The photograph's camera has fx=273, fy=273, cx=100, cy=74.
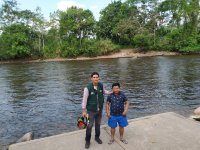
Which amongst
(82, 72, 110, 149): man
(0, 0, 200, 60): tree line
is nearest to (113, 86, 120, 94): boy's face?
(82, 72, 110, 149): man

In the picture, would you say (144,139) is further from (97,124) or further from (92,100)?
(92,100)

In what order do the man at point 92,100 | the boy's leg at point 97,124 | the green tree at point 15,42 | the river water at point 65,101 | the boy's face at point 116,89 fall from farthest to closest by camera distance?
1. the green tree at point 15,42
2. the river water at point 65,101
3. the boy's leg at point 97,124
4. the boy's face at point 116,89
5. the man at point 92,100

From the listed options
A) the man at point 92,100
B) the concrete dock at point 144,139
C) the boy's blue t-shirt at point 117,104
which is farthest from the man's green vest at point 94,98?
the concrete dock at point 144,139

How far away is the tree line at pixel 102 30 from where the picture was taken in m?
54.1

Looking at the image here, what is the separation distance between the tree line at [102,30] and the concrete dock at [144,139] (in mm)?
46396

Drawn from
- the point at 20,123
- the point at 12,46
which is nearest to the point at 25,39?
the point at 12,46

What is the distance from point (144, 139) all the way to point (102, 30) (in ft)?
180

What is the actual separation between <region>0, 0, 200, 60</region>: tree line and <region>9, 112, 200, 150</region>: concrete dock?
46.4 m

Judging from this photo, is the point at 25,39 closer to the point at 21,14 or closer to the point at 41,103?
the point at 21,14

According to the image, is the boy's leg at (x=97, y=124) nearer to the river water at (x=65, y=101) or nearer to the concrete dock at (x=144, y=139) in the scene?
the concrete dock at (x=144, y=139)

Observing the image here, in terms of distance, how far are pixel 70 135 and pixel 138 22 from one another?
2072 inches

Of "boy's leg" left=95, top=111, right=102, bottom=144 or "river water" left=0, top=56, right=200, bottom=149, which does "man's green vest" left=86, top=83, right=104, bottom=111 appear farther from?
"river water" left=0, top=56, right=200, bottom=149

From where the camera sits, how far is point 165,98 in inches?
608

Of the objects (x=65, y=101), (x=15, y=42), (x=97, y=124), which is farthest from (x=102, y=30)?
(x=97, y=124)
